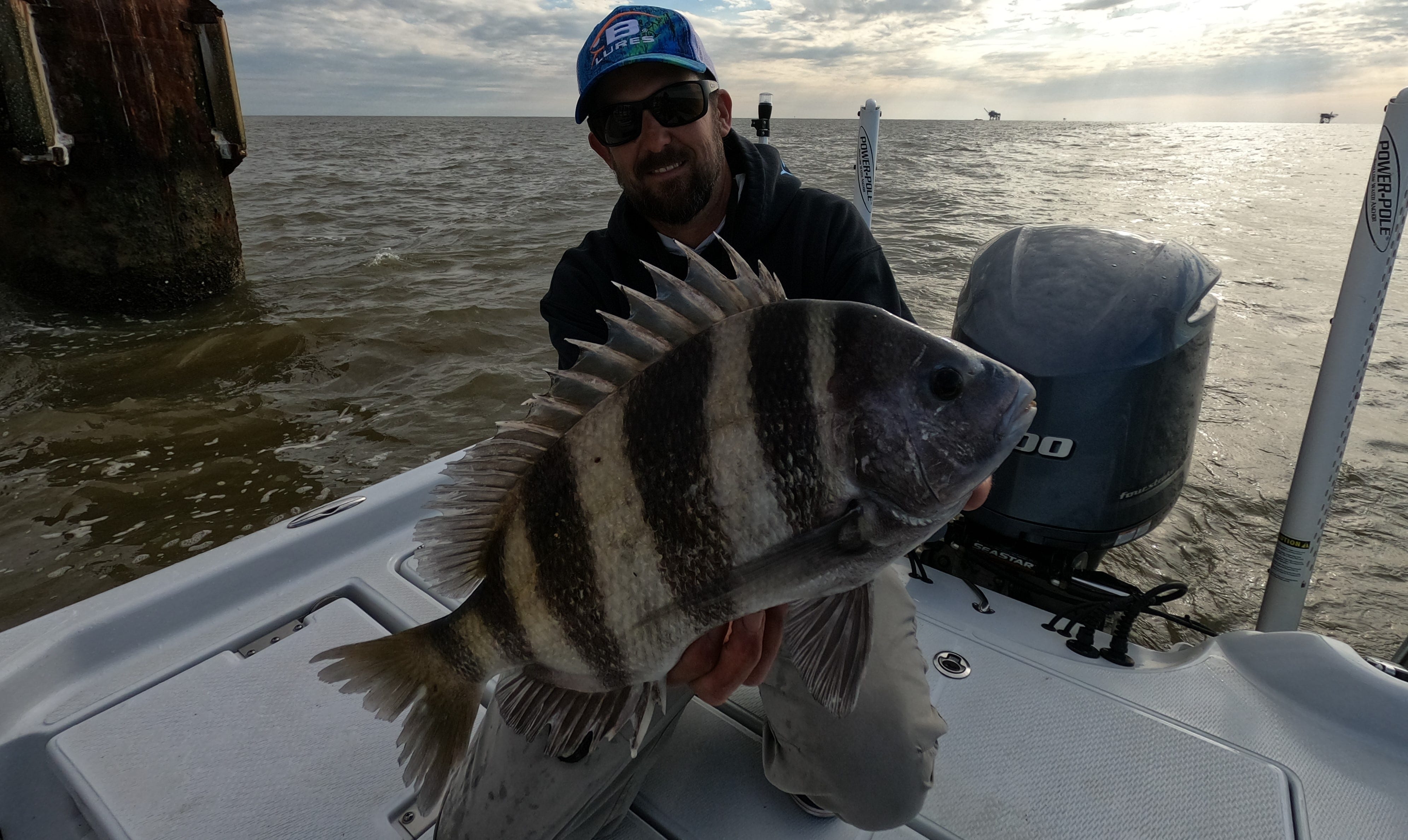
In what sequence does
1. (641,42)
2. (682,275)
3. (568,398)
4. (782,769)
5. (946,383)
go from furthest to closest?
(682,275) → (641,42) → (782,769) → (568,398) → (946,383)

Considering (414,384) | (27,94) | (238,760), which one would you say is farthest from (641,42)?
(27,94)

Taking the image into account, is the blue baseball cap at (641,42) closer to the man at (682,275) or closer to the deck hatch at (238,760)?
the man at (682,275)

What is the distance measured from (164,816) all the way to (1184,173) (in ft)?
113

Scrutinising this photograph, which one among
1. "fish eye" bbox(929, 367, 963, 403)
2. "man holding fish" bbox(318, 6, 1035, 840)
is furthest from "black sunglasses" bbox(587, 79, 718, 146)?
"fish eye" bbox(929, 367, 963, 403)

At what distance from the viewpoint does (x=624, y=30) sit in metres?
2.39

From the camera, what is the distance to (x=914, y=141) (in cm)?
4934

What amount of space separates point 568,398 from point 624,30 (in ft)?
5.34

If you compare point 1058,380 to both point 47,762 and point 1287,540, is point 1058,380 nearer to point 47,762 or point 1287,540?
point 1287,540

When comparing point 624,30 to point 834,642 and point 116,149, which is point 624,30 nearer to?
point 834,642

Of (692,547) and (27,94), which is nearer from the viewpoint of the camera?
(692,547)

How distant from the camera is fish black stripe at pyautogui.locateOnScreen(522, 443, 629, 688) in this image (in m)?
1.31

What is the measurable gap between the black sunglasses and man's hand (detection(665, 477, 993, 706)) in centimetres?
162

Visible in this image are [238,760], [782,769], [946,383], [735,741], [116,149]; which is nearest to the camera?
[946,383]

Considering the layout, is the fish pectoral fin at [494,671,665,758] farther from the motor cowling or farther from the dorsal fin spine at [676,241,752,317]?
the motor cowling
